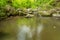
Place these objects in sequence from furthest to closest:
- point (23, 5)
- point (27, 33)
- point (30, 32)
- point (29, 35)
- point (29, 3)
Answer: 1. point (29, 3)
2. point (23, 5)
3. point (30, 32)
4. point (27, 33)
5. point (29, 35)

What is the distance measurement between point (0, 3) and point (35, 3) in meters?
8.65

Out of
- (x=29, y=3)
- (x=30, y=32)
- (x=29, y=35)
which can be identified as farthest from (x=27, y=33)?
(x=29, y=3)

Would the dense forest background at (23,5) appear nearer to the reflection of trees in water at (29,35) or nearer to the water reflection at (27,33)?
the water reflection at (27,33)

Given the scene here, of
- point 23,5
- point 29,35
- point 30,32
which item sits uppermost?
point 29,35

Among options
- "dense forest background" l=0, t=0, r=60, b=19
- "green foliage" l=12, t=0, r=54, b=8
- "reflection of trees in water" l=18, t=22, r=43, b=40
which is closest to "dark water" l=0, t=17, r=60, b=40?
"reflection of trees in water" l=18, t=22, r=43, b=40

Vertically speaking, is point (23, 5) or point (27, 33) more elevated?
point (27, 33)

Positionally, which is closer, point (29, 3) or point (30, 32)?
point (30, 32)

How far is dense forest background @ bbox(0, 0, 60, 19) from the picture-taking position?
19425mm

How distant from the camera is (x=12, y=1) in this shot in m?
23.6

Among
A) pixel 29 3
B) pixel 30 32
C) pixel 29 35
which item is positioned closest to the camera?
pixel 29 35

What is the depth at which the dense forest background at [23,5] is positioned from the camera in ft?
63.7

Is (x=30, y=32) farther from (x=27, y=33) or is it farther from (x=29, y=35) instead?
(x=29, y=35)

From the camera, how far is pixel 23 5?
77.9 feet

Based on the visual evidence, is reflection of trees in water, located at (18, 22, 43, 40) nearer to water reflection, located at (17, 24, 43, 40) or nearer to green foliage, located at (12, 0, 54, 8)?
water reflection, located at (17, 24, 43, 40)
